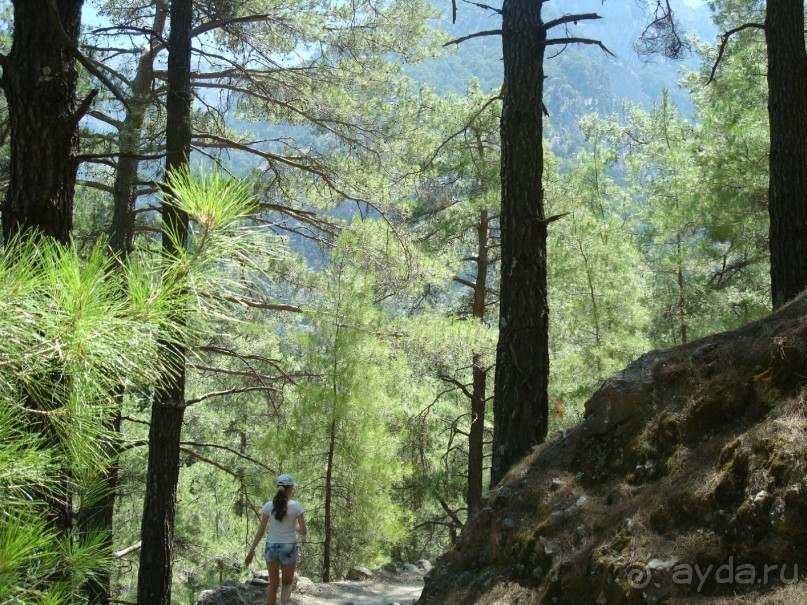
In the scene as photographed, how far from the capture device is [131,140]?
7.46 metres

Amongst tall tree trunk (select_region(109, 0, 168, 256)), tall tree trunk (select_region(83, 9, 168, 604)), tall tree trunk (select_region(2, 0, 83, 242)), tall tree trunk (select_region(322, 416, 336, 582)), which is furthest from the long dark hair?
tall tree trunk (select_region(322, 416, 336, 582))

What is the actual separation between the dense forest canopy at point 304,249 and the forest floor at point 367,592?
1.00 meters

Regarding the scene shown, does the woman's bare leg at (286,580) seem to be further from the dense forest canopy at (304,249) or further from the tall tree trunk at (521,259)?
the tall tree trunk at (521,259)

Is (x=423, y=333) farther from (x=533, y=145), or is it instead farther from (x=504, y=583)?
(x=504, y=583)

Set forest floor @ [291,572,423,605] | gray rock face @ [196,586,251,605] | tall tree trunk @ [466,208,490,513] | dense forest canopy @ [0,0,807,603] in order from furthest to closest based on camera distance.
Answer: tall tree trunk @ [466,208,490,513], forest floor @ [291,572,423,605], gray rock face @ [196,586,251,605], dense forest canopy @ [0,0,807,603]

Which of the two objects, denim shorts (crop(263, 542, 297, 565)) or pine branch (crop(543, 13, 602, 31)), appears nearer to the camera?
pine branch (crop(543, 13, 602, 31))

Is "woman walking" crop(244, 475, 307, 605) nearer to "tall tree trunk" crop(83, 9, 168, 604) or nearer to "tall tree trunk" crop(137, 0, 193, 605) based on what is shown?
"tall tree trunk" crop(137, 0, 193, 605)

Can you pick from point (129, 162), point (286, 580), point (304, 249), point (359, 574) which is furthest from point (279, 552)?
point (304, 249)

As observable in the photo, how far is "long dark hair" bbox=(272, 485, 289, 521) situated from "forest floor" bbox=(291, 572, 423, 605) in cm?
214

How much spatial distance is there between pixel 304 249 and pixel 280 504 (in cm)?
577

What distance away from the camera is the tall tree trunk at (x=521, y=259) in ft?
18.0

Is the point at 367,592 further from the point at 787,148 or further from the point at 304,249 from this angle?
the point at 787,148

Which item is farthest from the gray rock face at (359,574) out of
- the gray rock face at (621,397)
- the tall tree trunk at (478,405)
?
the gray rock face at (621,397)

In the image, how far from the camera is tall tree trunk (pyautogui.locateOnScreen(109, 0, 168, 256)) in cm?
749
